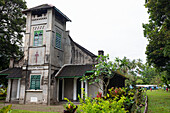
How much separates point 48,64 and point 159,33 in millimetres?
11443

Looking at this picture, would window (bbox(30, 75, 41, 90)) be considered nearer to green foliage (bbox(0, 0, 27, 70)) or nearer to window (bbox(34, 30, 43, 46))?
window (bbox(34, 30, 43, 46))

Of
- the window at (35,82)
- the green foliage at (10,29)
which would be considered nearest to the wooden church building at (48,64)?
the window at (35,82)

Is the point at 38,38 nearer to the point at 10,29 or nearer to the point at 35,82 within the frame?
the point at 35,82

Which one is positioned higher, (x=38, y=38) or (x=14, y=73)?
(x=38, y=38)

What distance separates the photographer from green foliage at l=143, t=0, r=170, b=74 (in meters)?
13.6

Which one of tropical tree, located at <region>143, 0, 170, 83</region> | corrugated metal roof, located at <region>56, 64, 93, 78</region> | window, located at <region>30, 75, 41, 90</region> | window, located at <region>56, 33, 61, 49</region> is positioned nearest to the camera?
tropical tree, located at <region>143, 0, 170, 83</region>

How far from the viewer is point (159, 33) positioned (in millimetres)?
14930

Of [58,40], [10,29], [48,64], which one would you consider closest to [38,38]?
[58,40]

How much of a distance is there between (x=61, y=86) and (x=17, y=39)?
1105 cm

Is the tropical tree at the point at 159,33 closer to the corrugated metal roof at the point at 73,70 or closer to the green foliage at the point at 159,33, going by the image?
the green foliage at the point at 159,33

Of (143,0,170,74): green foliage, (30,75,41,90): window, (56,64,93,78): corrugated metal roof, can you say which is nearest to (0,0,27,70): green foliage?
(30,75,41,90): window

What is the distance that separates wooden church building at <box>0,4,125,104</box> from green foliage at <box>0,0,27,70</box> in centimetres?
402

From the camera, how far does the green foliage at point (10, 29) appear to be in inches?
839

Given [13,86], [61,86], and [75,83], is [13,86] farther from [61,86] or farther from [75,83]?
[75,83]
